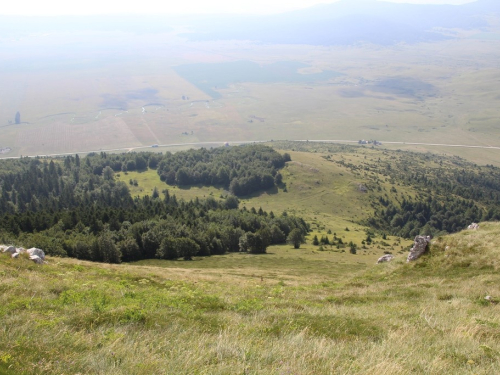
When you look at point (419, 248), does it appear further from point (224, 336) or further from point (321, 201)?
point (321, 201)

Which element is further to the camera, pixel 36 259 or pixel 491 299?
pixel 36 259

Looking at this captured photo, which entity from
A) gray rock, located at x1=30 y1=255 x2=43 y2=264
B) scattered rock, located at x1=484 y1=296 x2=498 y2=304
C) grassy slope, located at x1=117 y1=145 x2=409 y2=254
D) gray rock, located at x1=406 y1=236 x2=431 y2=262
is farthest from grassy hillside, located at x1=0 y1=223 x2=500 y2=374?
grassy slope, located at x1=117 y1=145 x2=409 y2=254

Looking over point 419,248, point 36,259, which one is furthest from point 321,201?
point 36,259

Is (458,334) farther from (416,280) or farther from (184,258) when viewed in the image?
(184,258)

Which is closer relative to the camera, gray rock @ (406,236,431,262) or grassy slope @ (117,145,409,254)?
gray rock @ (406,236,431,262)

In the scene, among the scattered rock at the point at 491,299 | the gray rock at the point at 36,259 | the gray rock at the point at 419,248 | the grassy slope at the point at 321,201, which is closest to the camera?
the scattered rock at the point at 491,299

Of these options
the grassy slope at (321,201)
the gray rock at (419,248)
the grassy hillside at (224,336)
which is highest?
the grassy hillside at (224,336)

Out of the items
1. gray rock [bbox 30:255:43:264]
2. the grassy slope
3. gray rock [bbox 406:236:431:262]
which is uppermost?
gray rock [bbox 30:255:43:264]

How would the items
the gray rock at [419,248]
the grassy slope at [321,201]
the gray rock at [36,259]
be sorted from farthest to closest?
the grassy slope at [321,201] → the gray rock at [419,248] → the gray rock at [36,259]

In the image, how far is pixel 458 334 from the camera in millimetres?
12242

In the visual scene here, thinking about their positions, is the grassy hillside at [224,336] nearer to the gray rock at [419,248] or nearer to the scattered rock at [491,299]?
the scattered rock at [491,299]

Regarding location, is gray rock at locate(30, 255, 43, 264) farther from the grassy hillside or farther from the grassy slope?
the grassy slope

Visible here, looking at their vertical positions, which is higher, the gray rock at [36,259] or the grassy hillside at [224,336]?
the grassy hillside at [224,336]

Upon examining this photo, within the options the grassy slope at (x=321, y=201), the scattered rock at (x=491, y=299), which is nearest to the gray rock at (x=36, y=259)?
the scattered rock at (x=491, y=299)
